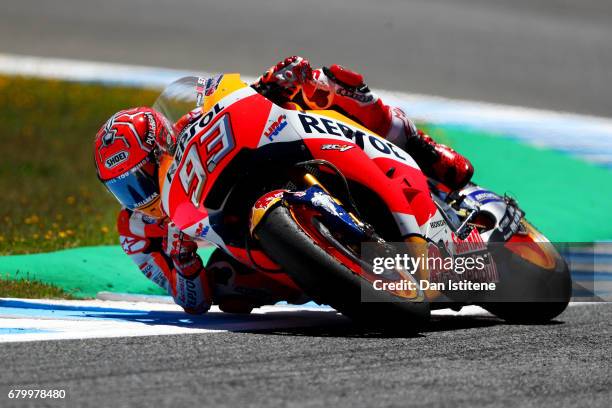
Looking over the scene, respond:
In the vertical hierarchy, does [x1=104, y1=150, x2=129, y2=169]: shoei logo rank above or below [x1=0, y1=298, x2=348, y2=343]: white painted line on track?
above

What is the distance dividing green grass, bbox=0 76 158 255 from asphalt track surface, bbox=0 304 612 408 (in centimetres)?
368

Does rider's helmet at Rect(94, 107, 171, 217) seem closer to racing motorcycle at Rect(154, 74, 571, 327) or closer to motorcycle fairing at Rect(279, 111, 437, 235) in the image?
racing motorcycle at Rect(154, 74, 571, 327)

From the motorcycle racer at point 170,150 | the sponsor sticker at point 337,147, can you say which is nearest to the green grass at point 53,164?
the motorcycle racer at point 170,150

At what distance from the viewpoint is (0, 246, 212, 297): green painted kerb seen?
694 cm

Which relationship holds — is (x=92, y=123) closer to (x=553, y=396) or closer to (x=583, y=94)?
(x=583, y=94)

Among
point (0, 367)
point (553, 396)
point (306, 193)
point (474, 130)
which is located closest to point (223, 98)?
point (306, 193)

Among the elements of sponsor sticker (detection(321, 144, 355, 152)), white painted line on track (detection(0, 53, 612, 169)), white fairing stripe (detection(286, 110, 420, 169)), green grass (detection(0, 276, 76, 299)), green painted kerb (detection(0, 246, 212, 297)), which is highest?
white painted line on track (detection(0, 53, 612, 169))

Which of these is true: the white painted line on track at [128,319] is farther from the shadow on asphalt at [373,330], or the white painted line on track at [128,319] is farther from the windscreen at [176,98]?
the windscreen at [176,98]

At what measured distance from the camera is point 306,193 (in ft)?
16.3

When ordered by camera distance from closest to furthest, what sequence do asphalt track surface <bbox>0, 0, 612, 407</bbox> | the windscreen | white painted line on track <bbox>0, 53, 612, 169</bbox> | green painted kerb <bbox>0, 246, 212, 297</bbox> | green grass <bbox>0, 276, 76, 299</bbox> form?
asphalt track surface <bbox>0, 0, 612, 407</bbox> < the windscreen < green grass <bbox>0, 276, 76, 299</bbox> < green painted kerb <bbox>0, 246, 212, 297</bbox> < white painted line on track <bbox>0, 53, 612, 169</bbox>

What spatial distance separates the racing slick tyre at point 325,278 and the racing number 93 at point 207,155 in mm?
456

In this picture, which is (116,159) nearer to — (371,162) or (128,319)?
(128,319)

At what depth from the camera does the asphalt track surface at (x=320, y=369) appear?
369 cm

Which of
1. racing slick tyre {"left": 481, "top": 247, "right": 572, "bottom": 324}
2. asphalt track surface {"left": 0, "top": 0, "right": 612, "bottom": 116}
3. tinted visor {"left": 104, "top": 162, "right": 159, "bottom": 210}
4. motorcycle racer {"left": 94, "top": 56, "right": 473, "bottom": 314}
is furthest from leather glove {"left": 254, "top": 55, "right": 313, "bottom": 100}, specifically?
asphalt track surface {"left": 0, "top": 0, "right": 612, "bottom": 116}
